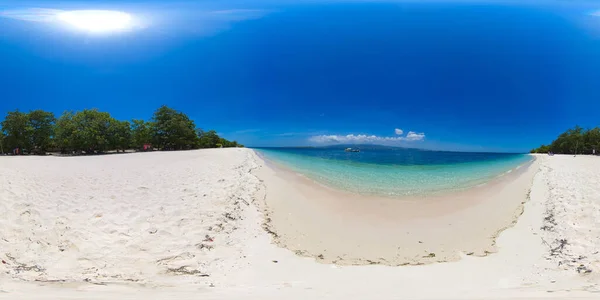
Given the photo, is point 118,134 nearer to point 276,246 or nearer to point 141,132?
point 141,132

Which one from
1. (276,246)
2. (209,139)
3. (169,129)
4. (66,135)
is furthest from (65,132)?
(276,246)

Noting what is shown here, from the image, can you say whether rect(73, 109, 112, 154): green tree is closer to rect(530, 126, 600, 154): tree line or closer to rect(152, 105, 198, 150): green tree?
rect(152, 105, 198, 150): green tree

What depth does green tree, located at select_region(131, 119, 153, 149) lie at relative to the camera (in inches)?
1617

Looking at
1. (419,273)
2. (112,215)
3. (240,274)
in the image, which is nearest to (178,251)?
(240,274)

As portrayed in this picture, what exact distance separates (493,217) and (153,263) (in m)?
7.64

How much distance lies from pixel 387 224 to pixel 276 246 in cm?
290

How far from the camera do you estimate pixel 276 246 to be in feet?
15.3

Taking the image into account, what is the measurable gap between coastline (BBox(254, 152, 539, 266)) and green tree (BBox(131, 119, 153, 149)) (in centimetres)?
3964

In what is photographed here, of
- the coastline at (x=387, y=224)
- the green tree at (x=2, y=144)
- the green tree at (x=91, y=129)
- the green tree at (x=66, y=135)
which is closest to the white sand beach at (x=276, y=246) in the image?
the coastline at (x=387, y=224)

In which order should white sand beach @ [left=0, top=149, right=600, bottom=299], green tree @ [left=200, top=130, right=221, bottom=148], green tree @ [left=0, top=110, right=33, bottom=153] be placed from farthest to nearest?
green tree @ [left=200, top=130, right=221, bottom=148] → green tree @ [left=0, top=110, right=33, bottom=153] → white sand beach @ [left=0, top=149, right=600, bottom=299]

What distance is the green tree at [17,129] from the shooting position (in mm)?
30969

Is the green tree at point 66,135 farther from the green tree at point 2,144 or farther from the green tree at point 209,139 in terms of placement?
the green tree at point 209,139

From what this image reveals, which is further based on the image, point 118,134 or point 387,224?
point 118,134

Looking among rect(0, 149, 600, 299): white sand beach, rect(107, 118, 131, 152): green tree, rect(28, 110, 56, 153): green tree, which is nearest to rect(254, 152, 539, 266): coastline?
rect(0, 149, 600, 299): white sand beach
